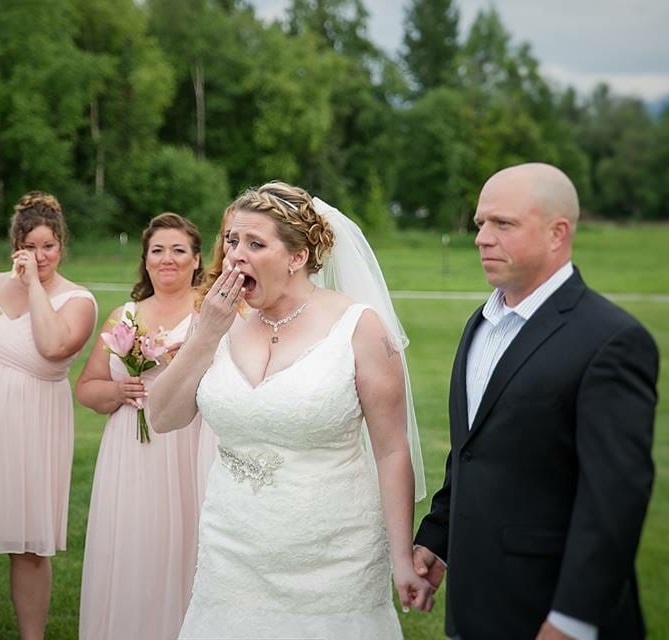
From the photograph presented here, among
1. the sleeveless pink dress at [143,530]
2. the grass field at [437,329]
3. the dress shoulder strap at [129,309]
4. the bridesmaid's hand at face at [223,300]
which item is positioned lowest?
the grass field at [437,329]

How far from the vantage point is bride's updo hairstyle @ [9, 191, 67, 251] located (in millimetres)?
4855

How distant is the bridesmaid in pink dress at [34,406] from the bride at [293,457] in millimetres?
1835

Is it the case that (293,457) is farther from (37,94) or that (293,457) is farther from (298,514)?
(37,94)

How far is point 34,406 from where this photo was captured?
494 cm

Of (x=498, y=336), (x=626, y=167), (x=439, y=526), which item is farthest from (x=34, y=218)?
(x=626, y=167)

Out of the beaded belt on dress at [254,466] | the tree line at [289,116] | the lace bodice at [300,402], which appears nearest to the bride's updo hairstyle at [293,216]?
the lace bodice at [300,402]

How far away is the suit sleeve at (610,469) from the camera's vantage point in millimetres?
2271

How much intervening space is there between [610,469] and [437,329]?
19453mm

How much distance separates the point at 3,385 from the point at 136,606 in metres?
1.28

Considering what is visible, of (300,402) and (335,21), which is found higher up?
(335,21)

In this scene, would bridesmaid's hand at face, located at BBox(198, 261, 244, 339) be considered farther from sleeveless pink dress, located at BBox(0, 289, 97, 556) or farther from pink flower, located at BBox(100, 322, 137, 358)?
sleeveless pink dress, located at BBox(0, 289, 97, 556)

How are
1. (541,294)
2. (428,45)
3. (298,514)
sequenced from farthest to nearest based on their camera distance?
(428,45) < (298,514) < (541,294)

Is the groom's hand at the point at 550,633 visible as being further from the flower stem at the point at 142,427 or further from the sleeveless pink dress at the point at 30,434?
the sleeveless pink dress at the point at 30,434

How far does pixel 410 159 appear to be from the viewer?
185ft
